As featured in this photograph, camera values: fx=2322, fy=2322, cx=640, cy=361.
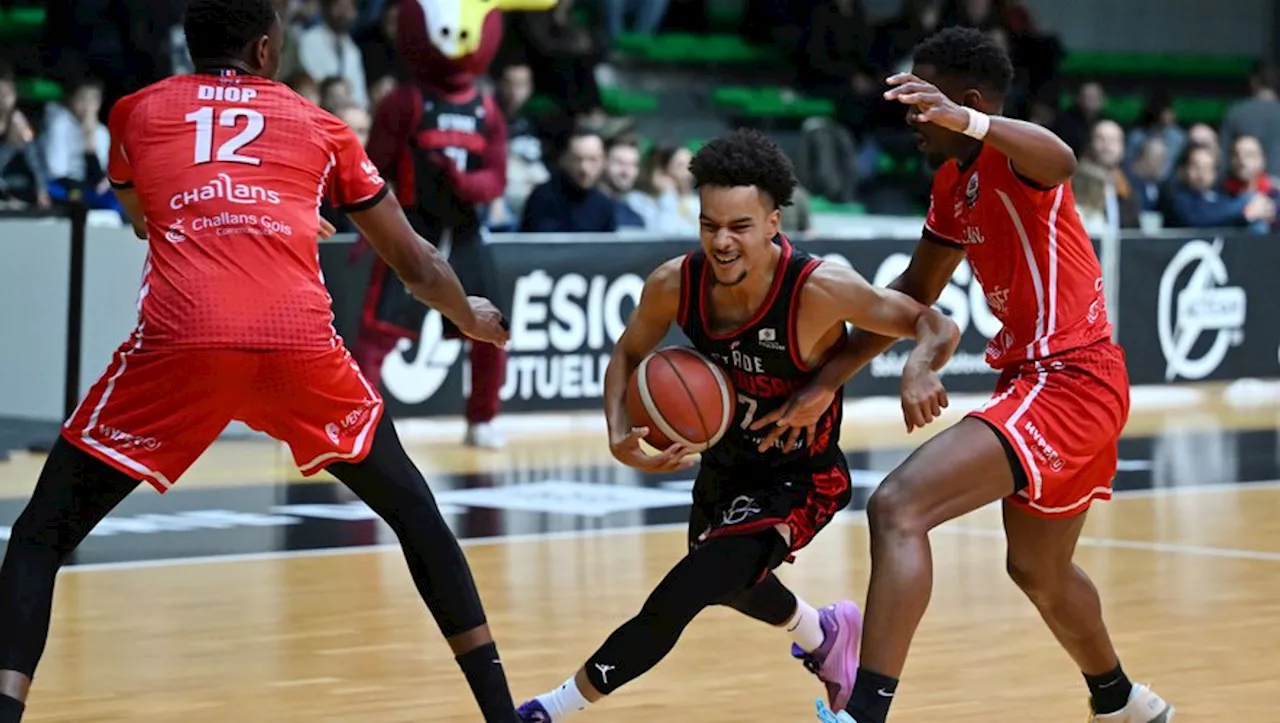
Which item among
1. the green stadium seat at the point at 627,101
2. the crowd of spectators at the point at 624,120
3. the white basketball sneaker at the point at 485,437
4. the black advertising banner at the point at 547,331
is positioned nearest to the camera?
the white basketball sneaker at the point at 485,437

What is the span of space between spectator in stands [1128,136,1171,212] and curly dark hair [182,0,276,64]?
41.6 feet

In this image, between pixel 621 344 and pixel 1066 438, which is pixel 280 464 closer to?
pixel 621 344

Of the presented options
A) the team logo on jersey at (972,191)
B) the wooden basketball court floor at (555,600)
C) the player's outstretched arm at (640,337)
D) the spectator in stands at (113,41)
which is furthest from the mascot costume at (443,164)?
the team logo on jersey at (972,191)

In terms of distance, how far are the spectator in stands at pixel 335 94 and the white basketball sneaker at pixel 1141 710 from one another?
8375mm

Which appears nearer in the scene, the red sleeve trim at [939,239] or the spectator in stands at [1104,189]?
the red sleeve trim at [939,239]

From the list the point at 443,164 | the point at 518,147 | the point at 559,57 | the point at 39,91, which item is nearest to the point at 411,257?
the point at 443,164

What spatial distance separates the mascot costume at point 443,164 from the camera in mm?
11516

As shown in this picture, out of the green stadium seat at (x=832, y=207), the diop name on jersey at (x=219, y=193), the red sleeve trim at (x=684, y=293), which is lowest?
the green stadium seat at (x=832, y=207)

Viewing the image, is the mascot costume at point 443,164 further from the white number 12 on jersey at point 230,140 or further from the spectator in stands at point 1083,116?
the spectator in stands at point 1083,116

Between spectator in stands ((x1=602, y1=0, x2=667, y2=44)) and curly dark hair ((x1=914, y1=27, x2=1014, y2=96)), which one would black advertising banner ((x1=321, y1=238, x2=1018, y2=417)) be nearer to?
spectator in stands ((x1=602, y1=0, x2=667, y2=44))

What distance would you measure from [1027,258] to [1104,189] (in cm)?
1012

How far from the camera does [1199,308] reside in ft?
48.5

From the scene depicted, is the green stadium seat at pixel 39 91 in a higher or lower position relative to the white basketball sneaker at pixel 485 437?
higher

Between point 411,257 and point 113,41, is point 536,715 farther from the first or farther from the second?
point 113,41
